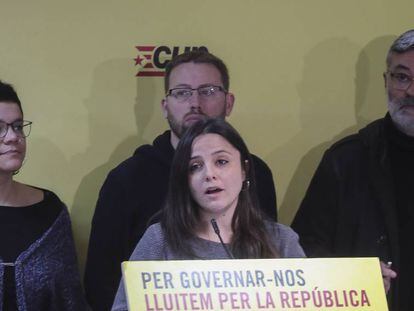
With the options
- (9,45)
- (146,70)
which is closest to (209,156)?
(146,70)

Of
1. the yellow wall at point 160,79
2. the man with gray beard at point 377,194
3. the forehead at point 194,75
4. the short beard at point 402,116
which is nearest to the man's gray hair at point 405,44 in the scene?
the man with gray beard at point 377,194

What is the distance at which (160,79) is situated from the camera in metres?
2.27

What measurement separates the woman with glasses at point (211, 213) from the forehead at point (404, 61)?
0.73 m

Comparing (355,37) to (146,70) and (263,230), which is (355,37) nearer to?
(146,70)

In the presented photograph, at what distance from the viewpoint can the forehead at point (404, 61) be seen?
74.9 inches

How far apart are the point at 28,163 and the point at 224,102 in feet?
2.70

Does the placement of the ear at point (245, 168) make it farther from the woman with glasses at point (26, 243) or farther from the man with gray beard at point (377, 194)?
the woman with glasses at point (26, 243)

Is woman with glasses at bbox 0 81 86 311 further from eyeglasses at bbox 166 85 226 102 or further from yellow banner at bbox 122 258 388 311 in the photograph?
yellow banner at bbox 122 258 388 311

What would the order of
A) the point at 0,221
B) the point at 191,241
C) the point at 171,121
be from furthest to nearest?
the point at 171,121
the point at 0,221
the point at 191,241

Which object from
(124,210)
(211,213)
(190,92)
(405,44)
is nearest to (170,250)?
(211,213)

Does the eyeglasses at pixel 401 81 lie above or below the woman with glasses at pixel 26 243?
above

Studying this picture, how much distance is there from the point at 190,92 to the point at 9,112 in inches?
21.6

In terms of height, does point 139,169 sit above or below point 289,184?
above

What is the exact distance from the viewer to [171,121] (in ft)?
6.18
